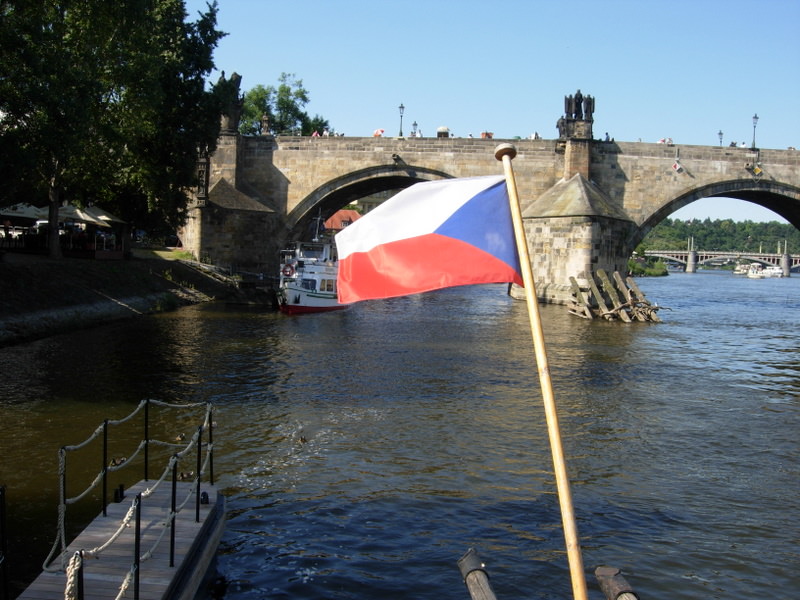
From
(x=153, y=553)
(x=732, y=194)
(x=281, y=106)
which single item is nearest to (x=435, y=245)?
(x=153, y=553)

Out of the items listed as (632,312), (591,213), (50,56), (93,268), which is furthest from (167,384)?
(591,213)

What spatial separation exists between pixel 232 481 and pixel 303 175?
36.4 metres

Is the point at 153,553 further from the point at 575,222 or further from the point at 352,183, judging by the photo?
the point at 352,183

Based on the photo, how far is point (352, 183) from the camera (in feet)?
148

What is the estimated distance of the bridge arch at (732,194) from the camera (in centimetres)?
4294

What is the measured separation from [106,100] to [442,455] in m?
22.1

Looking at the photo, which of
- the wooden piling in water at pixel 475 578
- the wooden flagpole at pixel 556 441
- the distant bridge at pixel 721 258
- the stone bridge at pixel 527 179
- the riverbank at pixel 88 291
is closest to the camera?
the wooden flagpole at pixel 556 441

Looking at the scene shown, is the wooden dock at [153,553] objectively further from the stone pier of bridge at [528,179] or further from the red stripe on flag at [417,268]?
the stone pier of bridge at [528,179]

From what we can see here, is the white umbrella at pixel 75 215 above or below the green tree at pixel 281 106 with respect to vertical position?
below

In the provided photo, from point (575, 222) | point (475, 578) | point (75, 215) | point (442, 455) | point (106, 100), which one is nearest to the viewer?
point (475, 578)

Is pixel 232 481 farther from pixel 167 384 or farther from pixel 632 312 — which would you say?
pixel 632 312

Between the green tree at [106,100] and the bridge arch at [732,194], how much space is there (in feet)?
78.6

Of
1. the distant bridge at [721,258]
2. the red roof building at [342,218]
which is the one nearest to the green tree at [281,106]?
the red roof building at [342,218]

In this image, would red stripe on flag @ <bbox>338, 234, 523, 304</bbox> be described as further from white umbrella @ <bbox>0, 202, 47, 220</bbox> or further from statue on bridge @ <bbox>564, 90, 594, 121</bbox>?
statue on bridge @ <bbox>564, 90, 594, 121</bbox>
